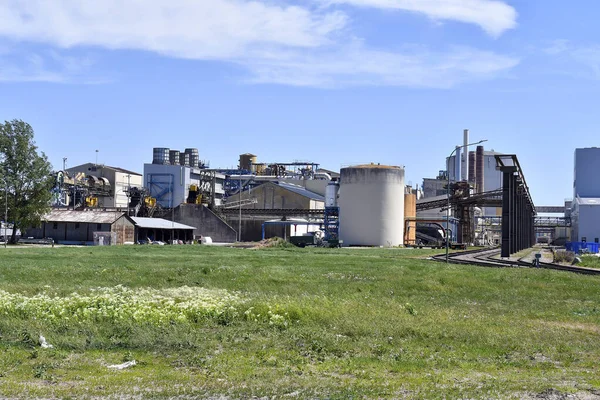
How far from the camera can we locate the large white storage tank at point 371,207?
100500mm

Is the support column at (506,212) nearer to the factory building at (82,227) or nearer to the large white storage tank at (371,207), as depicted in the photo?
the large white storage tank at (371,207)

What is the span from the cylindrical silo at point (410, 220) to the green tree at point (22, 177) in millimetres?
48849

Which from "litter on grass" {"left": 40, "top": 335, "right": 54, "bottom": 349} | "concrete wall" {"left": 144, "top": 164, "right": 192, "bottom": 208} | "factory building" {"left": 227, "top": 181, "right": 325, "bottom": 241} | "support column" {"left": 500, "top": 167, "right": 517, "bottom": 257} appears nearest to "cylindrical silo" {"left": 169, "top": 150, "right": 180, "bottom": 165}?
"concrete wall" {"left": 144, "top": 164, "right": 192, "bottom": 208}

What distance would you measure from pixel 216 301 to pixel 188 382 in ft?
26.7

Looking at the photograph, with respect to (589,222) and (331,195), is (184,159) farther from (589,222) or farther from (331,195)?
(589,222)

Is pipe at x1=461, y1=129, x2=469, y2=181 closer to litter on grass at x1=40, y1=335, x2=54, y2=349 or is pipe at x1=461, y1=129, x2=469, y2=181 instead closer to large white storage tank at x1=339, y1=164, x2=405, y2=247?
large white storage tank at x1=339, y1=164, x2=405, y2=247

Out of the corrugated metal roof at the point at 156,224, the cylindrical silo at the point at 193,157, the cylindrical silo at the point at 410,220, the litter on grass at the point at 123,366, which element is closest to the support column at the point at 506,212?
the cylindrical silo at the point at 410,220

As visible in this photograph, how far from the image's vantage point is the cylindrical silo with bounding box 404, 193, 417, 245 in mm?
108287

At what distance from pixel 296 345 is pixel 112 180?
114734 mm

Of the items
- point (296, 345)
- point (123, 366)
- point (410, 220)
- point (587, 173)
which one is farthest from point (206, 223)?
point (123, 366)

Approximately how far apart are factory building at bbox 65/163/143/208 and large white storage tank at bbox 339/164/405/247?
128 ft

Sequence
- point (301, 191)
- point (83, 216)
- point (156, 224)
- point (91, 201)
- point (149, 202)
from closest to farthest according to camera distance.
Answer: point (83, 216)
point (156, 224)
point (149, 202)
point (91, 201)
point (301, 191)

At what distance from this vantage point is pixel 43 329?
16828 millimetres

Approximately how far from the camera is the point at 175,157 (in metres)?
146
